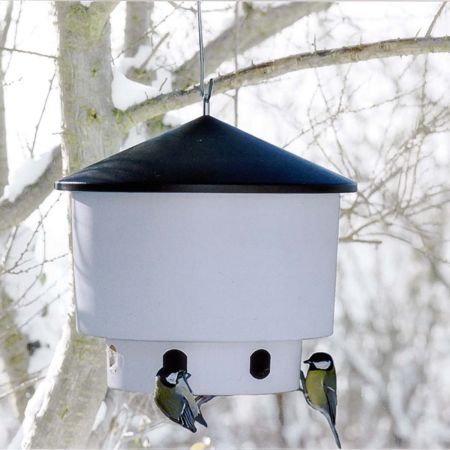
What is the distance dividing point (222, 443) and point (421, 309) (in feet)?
5.64

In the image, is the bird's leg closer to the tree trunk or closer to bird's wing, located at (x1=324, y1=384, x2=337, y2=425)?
bird's wing, located at (x1=324, y1=384, x2=337, y2=425)

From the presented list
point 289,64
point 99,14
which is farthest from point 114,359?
point 99,14

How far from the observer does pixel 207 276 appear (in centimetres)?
210

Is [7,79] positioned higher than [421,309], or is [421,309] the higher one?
[7,79]

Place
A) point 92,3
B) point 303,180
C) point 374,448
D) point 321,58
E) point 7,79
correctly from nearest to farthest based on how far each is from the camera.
A: point 303,180, point 321,58, point 92,3, point 7,79, point 374,448

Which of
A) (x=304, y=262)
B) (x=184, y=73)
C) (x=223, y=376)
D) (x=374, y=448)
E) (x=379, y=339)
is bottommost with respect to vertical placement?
(x=374, y=448)

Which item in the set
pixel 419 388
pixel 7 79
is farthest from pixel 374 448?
pixel 7 79

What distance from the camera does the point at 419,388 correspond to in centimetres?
738

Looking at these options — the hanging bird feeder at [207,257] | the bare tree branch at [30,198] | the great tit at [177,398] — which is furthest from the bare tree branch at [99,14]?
the great tit at [177,398]

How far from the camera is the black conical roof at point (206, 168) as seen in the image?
6.78 feet

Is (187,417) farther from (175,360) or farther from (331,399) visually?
(331,399)

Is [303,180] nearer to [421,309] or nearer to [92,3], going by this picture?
[92,3]

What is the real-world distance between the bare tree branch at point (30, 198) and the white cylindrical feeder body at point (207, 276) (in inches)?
61.1

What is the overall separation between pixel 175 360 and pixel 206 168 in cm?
43
